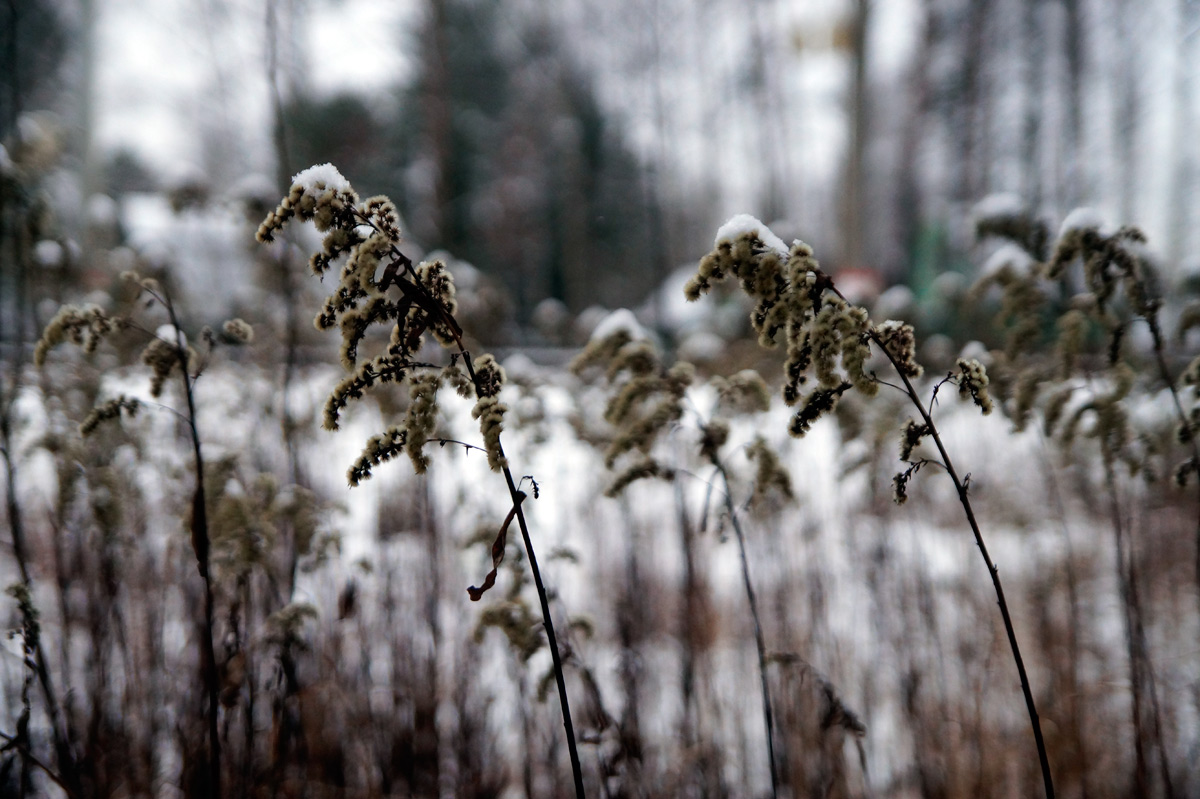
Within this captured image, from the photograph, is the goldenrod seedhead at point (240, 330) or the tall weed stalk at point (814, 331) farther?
the goldenrod seedhead at point (240, 330)

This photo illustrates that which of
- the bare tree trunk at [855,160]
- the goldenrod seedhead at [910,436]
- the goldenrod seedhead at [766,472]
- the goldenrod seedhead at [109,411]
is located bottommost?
the goldenrod seedhead at [910,436]

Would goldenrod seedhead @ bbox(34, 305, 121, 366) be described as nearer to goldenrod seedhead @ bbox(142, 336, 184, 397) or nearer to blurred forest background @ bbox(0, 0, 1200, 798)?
goldenrod seedhead @ bbox(142, 336, 184, 397)

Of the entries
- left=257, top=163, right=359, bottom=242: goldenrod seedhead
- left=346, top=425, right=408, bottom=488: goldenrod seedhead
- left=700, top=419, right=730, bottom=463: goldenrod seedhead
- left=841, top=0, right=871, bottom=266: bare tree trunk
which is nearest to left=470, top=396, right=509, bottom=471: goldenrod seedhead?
left=346, top=425, right=408, bottom=488: goldenrod seedhead

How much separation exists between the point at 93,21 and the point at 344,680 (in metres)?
14.2

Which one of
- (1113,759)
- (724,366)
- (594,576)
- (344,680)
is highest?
(724,366)

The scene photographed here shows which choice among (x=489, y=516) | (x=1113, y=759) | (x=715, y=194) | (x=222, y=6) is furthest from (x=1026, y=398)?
(x=715, y=194)

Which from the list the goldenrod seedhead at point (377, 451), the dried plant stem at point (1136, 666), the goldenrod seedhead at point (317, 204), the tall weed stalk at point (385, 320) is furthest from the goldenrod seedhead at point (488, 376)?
the dried plant stem at point (1136, 666)

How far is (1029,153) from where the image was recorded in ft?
51.6

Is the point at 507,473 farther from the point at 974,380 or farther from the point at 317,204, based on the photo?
the point at 974,380

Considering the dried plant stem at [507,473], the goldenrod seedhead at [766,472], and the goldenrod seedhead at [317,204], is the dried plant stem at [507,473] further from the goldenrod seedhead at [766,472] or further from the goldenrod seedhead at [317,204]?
the goldenrod seedhead at [766,472]

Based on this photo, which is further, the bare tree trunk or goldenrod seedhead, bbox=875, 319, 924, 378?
the bare tree trunk

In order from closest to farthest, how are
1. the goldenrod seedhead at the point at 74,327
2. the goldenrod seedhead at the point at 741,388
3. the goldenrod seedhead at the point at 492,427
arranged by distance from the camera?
the goldenrod seedhead at the point at 492,427
the goldenrod seedhead at the point at 74,327
the goldenrod seedhead at the point at 741,388

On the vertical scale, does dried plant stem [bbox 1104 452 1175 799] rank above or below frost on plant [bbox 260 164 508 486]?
below

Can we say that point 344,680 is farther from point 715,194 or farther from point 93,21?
point 715,194
